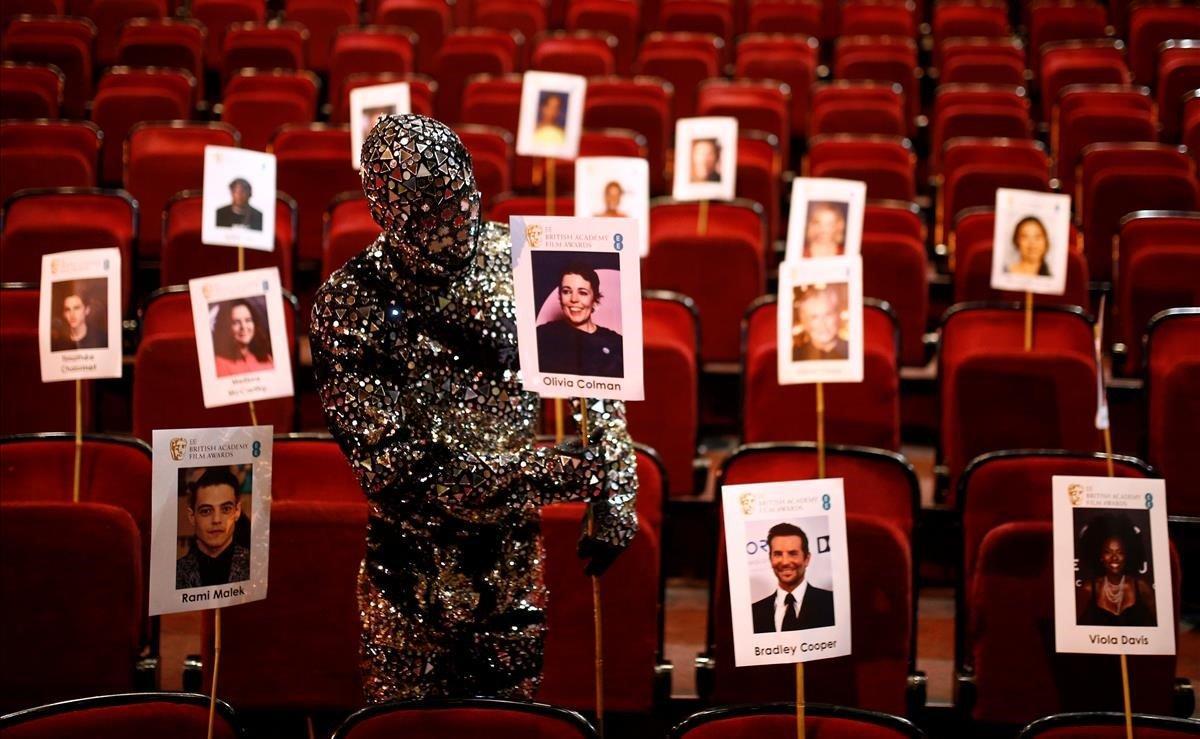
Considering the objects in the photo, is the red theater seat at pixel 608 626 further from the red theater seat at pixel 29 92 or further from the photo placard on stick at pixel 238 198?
the red theater seat at pixel 29 92

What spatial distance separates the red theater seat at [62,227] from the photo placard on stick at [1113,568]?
281 centimetres

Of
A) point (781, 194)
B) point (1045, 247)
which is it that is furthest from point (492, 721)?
point (781, 194)

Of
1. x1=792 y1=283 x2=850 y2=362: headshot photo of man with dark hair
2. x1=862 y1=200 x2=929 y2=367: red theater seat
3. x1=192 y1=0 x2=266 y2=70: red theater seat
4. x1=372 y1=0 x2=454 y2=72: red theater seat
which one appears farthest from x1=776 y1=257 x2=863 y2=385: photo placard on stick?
x1=192 y1=0 x2=266 y2=70: red theater seat

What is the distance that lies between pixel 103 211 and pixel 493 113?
1766 millimetres

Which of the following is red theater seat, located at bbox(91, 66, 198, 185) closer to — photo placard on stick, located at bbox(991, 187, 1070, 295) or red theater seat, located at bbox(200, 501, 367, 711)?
red theater seat, located at bbox(200, 501, 367, 711)

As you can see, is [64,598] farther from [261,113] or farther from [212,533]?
[261,113]

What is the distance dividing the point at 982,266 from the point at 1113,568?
6.96 feet

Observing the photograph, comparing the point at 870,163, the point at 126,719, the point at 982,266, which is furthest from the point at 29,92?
the point at 126,719

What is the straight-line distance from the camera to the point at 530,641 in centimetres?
183

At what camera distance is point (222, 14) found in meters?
6.59

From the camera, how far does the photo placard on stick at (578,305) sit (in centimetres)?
174

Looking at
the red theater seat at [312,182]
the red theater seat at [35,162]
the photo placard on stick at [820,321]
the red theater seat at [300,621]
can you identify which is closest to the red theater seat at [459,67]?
the red theater seat at [312,182]

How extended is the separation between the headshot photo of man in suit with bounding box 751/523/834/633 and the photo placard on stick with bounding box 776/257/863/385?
853mm

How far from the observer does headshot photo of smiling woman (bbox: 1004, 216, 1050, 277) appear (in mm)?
3375
